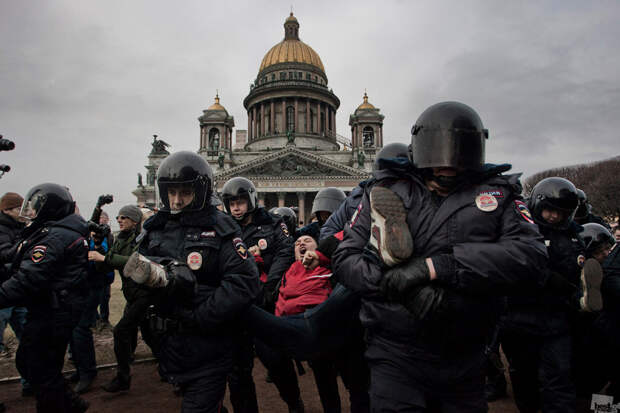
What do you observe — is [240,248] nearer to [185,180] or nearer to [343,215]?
[185,180]

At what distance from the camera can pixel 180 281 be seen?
2023 mm

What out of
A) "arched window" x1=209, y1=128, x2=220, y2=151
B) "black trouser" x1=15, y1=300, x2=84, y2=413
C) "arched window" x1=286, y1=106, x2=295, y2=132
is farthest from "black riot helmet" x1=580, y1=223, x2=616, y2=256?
"arched window" x1=286, y1=106, x2=295, y2=132

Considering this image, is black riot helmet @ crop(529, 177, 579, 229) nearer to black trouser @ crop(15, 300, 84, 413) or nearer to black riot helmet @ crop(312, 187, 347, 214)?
black riot helmet @ crop(312, 187, 347, 214)

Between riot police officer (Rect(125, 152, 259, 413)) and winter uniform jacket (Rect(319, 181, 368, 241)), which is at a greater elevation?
winter uniform jacket (Rect(319, 181, 368, 241))

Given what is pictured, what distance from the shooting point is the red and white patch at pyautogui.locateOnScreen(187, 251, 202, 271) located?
225 cm

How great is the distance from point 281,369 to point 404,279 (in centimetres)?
183

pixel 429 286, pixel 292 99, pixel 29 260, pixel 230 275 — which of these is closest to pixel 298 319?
pixel 230 275

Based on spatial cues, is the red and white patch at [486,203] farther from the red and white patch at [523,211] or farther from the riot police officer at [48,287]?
the riot police officer at [48,287]

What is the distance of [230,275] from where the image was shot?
2.25m

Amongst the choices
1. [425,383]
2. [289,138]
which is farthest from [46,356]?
[289,138]

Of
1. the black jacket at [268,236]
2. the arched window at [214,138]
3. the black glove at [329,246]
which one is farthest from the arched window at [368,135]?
the black glove at [329,246]

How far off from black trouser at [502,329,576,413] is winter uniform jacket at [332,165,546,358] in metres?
1.37

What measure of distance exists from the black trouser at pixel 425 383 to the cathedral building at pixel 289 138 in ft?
92.6

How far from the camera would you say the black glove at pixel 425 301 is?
5.32 feet
